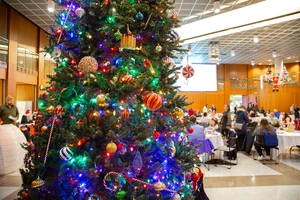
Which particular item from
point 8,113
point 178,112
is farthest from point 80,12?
point 8,113

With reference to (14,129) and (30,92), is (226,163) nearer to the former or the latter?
(14,129)

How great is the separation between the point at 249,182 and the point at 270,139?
1961mm

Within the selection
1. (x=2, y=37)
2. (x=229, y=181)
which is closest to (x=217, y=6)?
(x=229, y=181)

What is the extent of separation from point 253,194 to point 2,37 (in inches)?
357

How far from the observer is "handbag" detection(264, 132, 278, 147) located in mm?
6016

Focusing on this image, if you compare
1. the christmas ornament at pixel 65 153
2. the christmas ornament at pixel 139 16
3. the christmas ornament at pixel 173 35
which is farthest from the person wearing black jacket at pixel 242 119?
the christmas ornament at pixel 65 153

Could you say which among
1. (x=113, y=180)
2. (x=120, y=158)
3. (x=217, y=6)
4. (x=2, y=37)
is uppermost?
(x=217, y=6)

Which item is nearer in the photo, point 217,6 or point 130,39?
point 130,39

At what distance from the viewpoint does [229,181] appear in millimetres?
4625

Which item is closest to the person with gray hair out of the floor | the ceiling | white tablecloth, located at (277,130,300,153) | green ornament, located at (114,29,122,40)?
the floor

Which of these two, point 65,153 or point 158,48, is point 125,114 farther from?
point 158,48

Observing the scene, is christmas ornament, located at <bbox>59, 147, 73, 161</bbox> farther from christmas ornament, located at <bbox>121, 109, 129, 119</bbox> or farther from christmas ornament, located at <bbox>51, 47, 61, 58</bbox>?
christmas ornament, located at <bbox>51, 47, 61, 58</bbox>

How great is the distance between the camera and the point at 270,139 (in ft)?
19.7

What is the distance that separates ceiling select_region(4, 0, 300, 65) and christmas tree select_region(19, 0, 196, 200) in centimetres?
584
